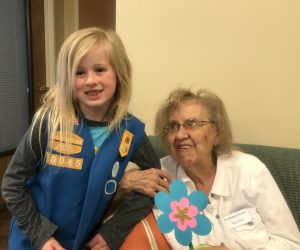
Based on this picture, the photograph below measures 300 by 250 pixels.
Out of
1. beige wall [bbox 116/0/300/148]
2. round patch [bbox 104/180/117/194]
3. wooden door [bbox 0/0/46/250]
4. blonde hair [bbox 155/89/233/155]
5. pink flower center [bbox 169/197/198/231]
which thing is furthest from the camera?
wooden door [bbox 0/0/46/250]

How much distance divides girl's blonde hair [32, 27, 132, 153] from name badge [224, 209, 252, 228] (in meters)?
0.59

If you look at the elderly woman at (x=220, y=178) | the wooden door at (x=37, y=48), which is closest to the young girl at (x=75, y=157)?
the elderly woman at (x=220, y=178)

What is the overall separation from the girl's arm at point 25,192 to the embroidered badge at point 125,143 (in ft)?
A: 1.00

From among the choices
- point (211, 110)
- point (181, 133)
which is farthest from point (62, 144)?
point (211, 110)

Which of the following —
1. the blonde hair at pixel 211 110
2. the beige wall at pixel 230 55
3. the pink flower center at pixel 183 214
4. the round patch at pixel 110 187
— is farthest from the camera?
the beige wall at pixel 230 55

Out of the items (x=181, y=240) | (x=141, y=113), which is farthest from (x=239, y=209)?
(x=141, y=113)

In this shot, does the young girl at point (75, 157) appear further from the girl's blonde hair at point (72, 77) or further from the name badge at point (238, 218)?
the name badge at point (238, 218)

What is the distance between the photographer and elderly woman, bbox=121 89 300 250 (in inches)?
49.3

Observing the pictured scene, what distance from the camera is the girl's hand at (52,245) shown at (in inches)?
45.3

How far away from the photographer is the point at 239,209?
4.35ft

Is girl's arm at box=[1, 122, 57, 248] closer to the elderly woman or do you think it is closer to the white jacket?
the elderly woman

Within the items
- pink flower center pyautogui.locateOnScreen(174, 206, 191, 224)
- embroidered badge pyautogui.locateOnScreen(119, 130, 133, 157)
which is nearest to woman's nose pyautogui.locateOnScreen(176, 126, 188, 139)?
embroidered badge pyautogui.locateOnScreen(119, 130, 133, 157)

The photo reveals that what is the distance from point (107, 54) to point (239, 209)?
81 cm

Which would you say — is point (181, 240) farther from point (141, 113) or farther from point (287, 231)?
point (141, 113)
